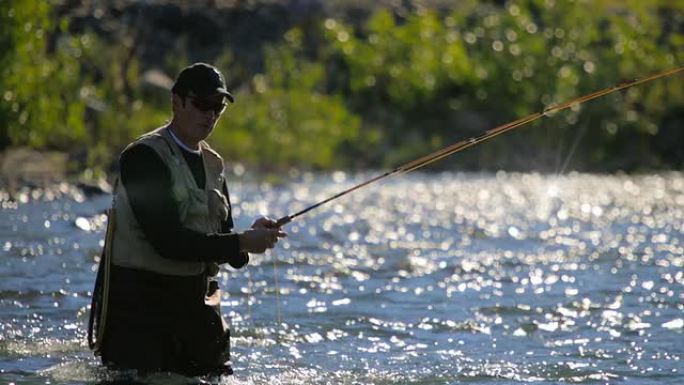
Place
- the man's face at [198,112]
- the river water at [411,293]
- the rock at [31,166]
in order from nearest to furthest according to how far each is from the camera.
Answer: the man's face at [198,112] → the river water at [411,293] → the rock at [31,166]

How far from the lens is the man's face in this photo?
6160 mm

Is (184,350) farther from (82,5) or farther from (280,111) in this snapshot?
(82,5)

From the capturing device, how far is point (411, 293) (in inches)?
414

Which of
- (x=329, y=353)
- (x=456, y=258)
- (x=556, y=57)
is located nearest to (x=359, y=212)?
(x=456, y=258)

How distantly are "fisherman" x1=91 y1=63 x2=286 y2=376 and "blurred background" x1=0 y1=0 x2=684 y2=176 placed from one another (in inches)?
520

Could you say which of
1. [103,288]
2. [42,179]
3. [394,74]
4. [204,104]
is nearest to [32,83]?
[42,179]

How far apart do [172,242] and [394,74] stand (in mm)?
18680

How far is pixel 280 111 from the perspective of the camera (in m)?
22.1

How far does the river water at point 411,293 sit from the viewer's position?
25.5 feet

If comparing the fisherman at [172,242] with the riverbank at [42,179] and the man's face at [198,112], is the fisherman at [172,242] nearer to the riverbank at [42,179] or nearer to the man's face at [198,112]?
the man's face at [198,112]

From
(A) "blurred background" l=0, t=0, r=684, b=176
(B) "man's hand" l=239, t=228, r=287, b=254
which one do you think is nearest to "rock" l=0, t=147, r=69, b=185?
(A) "blurred background" l=0, t=0, r=684, b=176

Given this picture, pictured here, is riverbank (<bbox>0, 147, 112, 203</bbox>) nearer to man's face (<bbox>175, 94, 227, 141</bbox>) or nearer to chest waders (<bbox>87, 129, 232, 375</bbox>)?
chest waders (<bbox>87, 129, 232, 375</bbox>)

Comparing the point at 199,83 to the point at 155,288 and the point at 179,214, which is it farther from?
the point at 155,288

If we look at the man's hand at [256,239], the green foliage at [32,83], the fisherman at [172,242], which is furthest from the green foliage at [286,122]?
the man's hand at [256,239]
